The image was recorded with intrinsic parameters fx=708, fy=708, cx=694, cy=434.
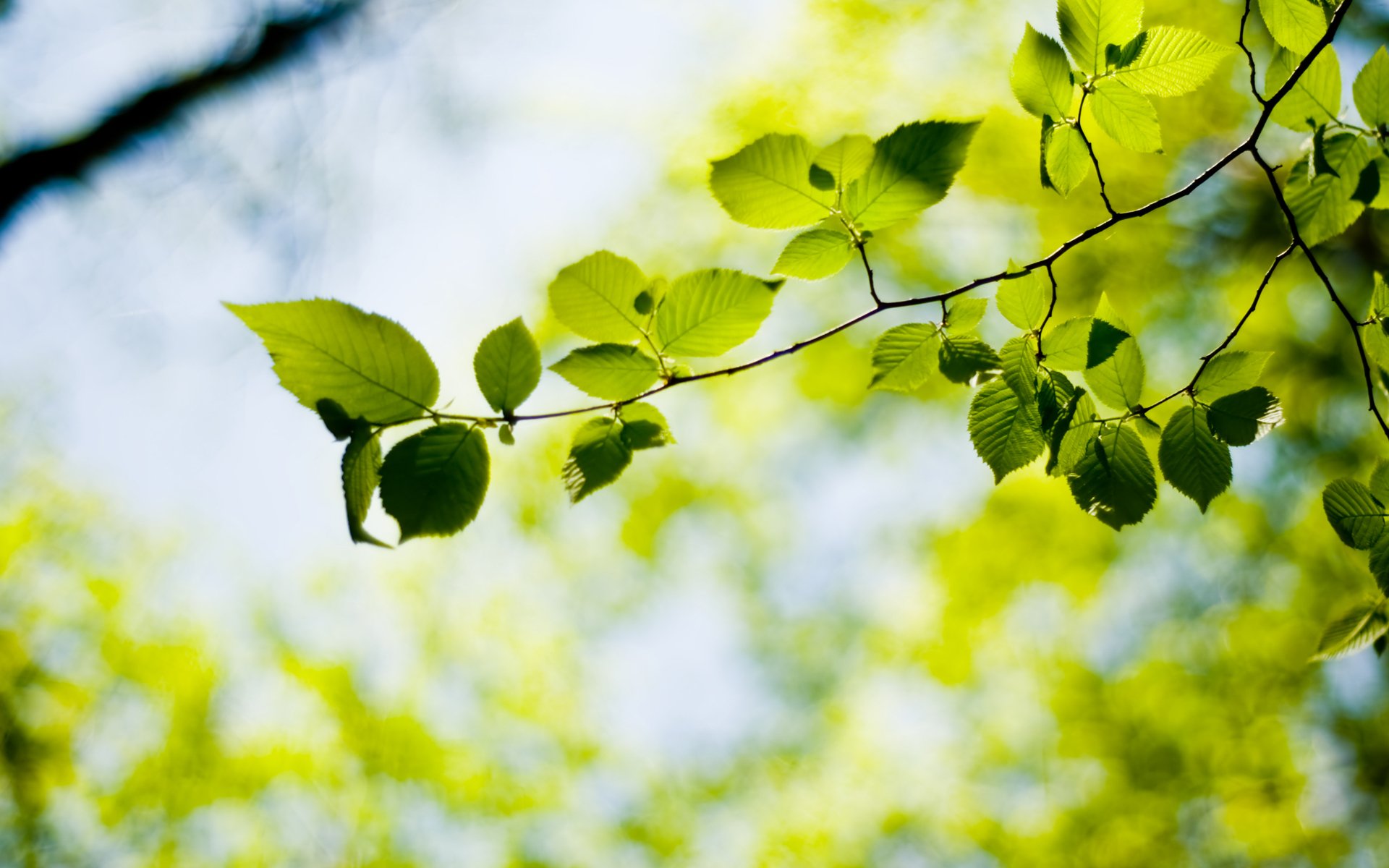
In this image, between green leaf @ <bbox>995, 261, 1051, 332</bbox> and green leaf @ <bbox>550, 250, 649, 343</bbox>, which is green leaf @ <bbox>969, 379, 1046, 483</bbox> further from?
green leaf @ <bbox>550, 250, 649, 343</bbox>

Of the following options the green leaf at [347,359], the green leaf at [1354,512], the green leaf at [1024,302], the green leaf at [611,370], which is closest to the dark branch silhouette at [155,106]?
the green leaf at [347,359]

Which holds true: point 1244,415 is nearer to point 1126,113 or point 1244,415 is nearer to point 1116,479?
point 1116,479

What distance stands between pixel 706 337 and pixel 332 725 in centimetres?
464

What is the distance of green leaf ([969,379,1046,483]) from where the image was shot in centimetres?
68

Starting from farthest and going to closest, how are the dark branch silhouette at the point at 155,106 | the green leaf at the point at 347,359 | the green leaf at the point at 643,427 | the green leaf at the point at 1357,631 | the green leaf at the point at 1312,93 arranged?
the dark branch silhouette at the point at 155,106, the green leaf at the point at 1357,631, the green leaf at the point at 1312,93, the green leaf at the point at 643,427, the green leaf at the point at 347,359

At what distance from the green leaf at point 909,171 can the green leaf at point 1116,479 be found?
0.32 metres

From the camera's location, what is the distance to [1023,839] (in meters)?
3.43

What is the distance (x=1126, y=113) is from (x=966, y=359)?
0.92ft

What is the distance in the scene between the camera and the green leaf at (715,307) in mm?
595

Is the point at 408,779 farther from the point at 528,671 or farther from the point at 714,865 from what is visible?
the point at 714,865

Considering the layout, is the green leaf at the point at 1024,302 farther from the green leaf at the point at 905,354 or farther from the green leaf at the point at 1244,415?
the green leaf at the point at 1244,415

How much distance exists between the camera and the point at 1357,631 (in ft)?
A: 2.89

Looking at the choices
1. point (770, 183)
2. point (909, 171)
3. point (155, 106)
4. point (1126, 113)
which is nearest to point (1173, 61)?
point (1126, 113)

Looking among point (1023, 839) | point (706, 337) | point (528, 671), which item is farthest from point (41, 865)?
point (706, 337)
